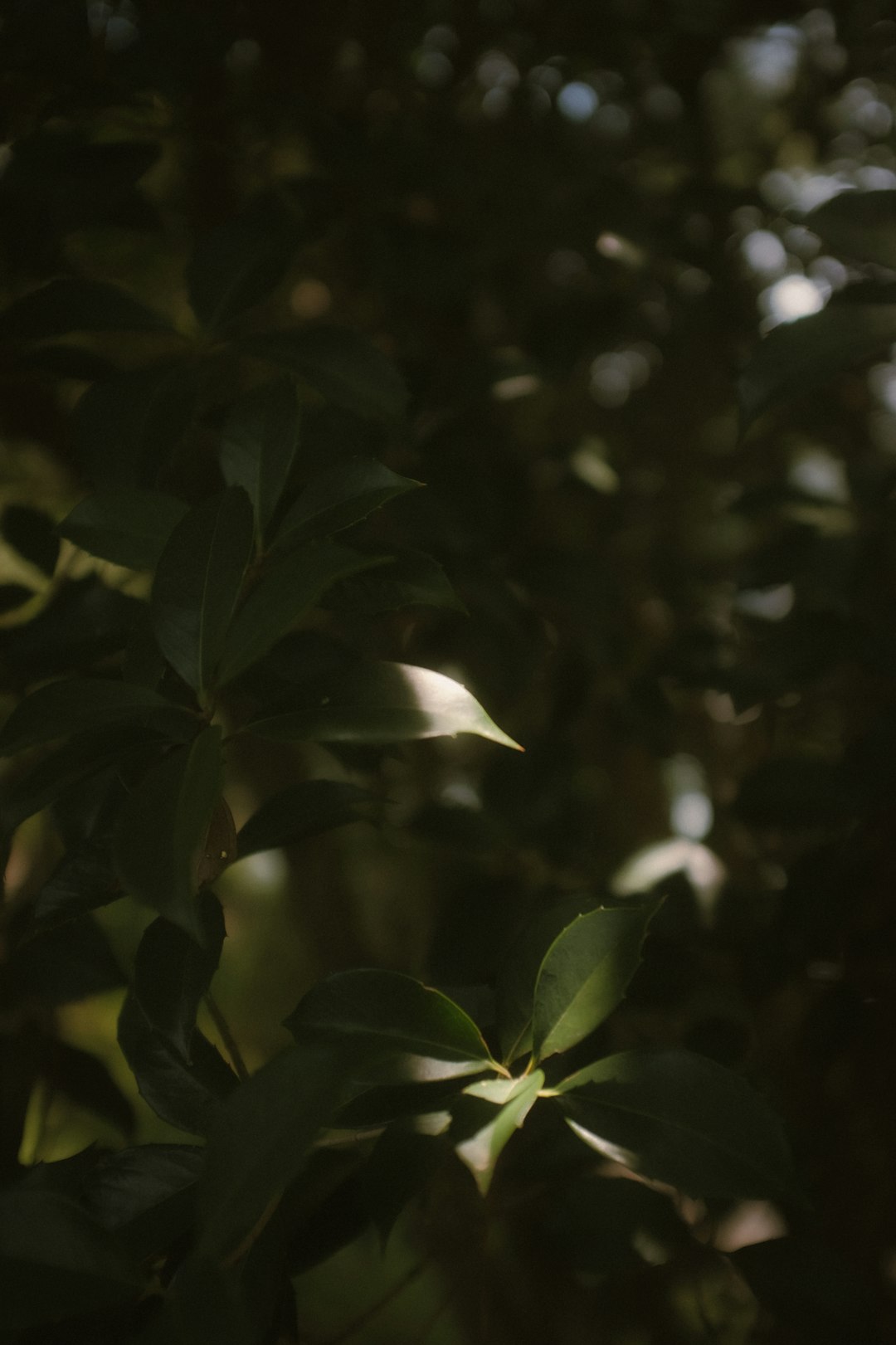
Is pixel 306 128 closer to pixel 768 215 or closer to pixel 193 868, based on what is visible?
pixel 768 215

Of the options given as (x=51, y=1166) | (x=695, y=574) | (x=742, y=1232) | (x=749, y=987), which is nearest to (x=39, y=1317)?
(x=51, y=1166)

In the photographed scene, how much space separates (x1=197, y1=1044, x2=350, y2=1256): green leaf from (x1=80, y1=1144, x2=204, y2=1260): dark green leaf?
0.09m

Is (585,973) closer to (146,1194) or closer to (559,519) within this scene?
(146,1194)

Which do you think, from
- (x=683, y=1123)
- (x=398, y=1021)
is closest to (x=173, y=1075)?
(x=398, y=1021)

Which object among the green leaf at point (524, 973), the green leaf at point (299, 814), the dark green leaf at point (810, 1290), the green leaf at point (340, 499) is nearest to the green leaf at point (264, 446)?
the green leaf at point (340, 499)

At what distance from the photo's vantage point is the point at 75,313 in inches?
24.5

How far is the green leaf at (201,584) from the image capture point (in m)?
0.42

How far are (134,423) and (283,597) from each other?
0.89 feet

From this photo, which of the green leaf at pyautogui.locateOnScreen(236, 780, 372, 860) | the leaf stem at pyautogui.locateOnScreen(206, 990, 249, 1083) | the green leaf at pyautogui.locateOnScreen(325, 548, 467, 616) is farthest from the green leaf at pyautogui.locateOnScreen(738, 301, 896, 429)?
the leaf stem at pyautogui.locateOnScreen(206, 990, 249, 1083)

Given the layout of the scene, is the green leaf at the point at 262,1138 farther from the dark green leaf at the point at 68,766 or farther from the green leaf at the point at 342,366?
the green leaf at the point at 342,366

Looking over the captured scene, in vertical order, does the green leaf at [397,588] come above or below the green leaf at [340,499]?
below

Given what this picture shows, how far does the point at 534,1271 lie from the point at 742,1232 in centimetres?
67

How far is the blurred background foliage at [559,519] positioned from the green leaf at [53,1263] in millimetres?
224

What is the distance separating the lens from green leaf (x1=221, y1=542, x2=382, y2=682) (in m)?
0.39
